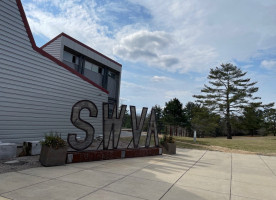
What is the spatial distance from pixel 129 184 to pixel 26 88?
718 cm

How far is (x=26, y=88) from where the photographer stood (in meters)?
9.71

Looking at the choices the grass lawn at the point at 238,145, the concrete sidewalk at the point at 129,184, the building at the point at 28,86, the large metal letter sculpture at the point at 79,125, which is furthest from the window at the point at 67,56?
the concrete sidewalk at the point at 129,184

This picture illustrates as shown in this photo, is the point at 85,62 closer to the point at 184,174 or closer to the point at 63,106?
the point at 63,106

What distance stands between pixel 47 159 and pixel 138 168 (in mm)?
2774

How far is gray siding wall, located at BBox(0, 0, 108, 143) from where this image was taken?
28.7 ft

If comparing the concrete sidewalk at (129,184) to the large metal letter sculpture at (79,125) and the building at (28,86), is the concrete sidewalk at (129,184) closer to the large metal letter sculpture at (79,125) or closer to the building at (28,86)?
the large metal letter sculpture at (79,125)

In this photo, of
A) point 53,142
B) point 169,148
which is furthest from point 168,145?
point 53,142

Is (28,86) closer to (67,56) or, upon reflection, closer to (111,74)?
(67,56)

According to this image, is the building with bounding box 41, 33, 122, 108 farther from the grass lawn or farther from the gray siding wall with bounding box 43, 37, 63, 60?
the grass lawn

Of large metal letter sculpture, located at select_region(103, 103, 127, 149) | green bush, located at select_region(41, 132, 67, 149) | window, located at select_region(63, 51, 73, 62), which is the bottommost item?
green bush, located at select_region(41, 132, 67, 149)

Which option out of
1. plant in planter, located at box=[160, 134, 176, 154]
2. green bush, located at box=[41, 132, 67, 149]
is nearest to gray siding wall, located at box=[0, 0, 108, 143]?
green bush, located at box=[41, 132, 67, 149]

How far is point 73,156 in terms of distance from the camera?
23.2 feet

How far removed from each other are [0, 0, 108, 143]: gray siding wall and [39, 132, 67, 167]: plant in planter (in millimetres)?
3571

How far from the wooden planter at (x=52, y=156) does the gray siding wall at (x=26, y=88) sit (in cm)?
360
